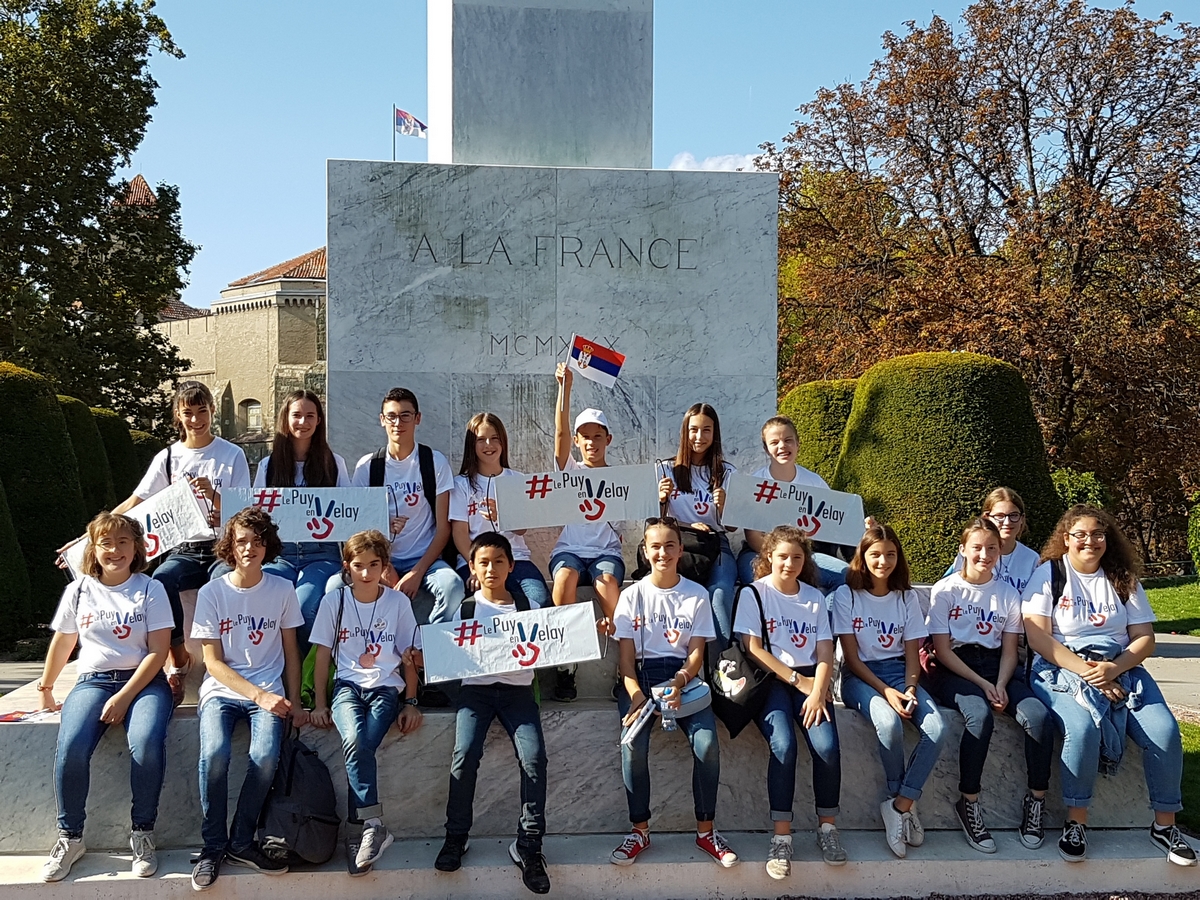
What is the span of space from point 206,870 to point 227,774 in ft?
1.23

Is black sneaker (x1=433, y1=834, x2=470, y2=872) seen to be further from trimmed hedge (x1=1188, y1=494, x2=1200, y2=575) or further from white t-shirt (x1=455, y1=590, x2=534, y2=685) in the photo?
trimmed hedge (x1=1188, y1=494, x2=1200, y2=575)

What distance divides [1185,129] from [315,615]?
71.6 ft

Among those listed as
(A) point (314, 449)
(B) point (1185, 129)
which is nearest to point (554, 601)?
(A) point (314, 449)

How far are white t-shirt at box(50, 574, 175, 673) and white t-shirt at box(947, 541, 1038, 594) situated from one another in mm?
3836

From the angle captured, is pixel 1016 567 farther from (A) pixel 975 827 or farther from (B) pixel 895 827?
(B) pixel 895 827

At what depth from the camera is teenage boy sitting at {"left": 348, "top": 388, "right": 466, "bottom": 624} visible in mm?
5730

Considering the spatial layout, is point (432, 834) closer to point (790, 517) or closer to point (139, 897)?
point (139, 897)

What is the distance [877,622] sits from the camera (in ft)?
17.3

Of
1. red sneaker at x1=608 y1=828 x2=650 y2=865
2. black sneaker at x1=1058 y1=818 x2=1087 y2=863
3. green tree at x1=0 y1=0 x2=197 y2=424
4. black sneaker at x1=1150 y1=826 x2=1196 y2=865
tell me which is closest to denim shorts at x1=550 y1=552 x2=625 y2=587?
red sneaker at x1=608 y1=828 x2=650 y2=865

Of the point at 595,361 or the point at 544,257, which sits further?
the point at 544,257

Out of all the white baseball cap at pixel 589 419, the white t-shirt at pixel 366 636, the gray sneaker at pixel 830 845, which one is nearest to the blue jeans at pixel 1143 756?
the gray sneaker at pixel 830 845

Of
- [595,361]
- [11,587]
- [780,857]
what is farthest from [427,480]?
[11,587]

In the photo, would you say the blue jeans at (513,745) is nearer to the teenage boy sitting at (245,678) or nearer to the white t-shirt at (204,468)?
the teenage boy sitting at (245,678)

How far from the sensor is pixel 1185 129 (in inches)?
844
